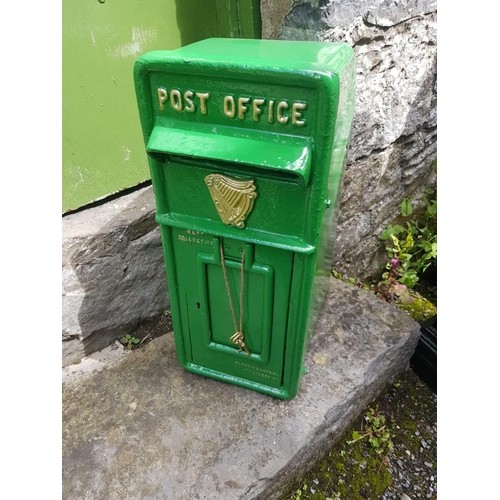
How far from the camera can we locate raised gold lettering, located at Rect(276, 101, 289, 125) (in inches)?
49.3

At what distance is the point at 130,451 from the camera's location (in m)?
1.80

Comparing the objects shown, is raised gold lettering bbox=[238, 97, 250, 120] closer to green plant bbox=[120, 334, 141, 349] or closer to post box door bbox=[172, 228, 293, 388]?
post box door bbox=[172, 228, 293, 388]

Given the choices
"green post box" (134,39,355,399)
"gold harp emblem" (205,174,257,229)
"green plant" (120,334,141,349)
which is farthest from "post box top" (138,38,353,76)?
"green plant" (120,334,141,349)

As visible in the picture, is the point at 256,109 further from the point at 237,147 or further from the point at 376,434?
the point at 376,434

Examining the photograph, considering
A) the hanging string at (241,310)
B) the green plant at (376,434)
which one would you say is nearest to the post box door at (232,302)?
the hanging string at (241,310)

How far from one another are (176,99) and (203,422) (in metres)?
1.29

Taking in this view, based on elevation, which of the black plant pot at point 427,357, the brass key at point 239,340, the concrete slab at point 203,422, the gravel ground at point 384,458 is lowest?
the gravel ground at point 384,458

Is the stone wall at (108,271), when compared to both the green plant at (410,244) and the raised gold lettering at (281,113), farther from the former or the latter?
the green plant at (410,244)

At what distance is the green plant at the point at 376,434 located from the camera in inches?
85.0

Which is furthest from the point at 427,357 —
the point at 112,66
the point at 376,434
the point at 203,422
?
the point at 112,66

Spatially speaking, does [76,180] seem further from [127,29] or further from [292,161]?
[292,161]

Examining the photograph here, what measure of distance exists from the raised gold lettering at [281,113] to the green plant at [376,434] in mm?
1604

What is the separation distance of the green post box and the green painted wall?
53 centimetres

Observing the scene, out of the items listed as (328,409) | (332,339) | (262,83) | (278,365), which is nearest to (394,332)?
(332,339)
